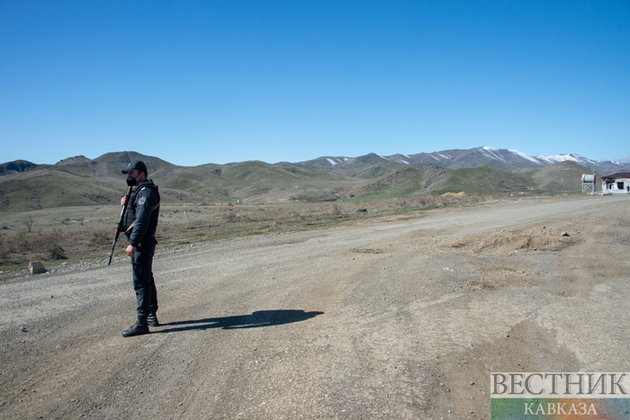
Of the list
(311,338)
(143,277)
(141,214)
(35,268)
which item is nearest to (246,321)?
(311,338)

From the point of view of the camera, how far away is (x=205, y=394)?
3477 millimetres

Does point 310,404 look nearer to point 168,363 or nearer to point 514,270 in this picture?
point 168,363

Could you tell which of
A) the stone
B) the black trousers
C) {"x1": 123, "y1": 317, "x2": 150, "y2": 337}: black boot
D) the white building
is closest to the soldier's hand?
the black trousers

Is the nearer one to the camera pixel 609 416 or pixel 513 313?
pixel 609 416

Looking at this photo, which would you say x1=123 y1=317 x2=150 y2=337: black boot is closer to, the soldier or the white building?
the soldier

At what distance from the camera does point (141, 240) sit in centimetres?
Answer: 502

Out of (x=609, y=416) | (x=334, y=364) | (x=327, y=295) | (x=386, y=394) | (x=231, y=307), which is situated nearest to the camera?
(x=609, y=416)

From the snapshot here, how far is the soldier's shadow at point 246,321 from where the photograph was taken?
5133 millimetres

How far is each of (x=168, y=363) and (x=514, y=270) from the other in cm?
713

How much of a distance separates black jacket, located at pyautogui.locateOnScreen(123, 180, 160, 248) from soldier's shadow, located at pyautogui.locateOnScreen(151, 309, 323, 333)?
4.07 ft

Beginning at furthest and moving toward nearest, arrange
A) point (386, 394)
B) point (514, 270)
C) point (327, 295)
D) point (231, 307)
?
point (514, 270) → point (327, 295) → point (231, 307) → point (386, 394)

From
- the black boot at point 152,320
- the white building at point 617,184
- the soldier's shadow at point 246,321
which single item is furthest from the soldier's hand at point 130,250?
the white building at point 617,184

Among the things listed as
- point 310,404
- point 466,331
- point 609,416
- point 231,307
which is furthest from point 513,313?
point 231,307

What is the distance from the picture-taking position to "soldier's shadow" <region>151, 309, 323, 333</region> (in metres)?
5.13
